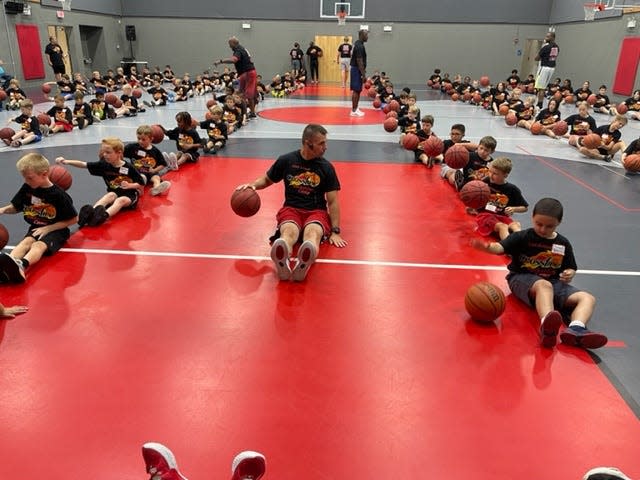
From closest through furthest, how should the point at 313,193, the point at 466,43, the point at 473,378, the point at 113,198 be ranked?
the point at 473,378, the point at 313,193, the point at 113,198, the point at 466,43

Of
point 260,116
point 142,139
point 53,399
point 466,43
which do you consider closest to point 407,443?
point 53,399

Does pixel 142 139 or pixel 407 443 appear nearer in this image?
pixel 407 443

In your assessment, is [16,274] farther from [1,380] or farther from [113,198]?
[113,198]

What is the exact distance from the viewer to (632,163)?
8.91m

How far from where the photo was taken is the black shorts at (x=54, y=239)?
5.13 metres

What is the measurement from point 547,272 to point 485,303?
2.54 feet

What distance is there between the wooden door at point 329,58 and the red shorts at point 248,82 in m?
16.2

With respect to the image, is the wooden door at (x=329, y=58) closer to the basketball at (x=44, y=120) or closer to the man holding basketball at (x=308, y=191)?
the basketball at (x=44, y=120)

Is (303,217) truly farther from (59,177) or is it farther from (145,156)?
(145,156)

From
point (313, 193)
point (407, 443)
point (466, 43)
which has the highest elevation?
point (466, 43)

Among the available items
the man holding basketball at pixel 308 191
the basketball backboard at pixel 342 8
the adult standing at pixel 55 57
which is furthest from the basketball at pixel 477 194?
the basketball backboard at pixel 342 8

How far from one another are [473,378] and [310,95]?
20.7 meters

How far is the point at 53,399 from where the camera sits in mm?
3168

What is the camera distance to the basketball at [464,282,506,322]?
402 cm
